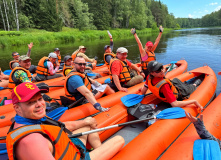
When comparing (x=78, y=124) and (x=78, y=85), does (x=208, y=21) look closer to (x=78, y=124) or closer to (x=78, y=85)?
(x=78, y=85)

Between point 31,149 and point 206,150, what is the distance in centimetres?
195

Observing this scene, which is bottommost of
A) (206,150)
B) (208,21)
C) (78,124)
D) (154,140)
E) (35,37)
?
(154,140)

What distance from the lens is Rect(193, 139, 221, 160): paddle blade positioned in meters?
1.75

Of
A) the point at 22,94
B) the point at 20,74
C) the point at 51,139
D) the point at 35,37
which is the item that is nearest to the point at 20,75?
the point at 20,74

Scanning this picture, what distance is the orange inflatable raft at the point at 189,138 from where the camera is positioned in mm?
1914

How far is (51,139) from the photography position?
133 centimetres

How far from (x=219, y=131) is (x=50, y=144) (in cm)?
269

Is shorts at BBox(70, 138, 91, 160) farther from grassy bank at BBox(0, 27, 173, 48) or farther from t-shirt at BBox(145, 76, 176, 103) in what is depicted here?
grassy bank at BBox(0, 27, 173, 48)

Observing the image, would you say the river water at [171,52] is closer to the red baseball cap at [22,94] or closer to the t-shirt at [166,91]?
the t-shirt at [166,91]

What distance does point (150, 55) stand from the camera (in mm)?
5094

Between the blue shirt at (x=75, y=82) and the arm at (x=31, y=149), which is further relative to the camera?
the blue shirt at (x=75, y=82)

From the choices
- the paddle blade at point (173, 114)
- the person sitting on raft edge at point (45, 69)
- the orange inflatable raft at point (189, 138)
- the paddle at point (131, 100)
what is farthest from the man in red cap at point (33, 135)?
the person sitting on raft edge at point (45, 69)

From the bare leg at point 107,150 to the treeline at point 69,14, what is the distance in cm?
2930

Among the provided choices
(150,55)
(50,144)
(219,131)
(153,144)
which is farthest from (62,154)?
(150,55)
